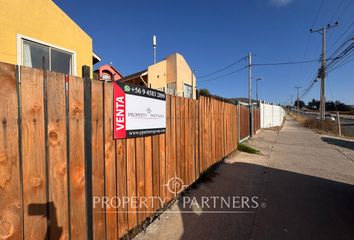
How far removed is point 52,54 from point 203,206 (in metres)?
5.96

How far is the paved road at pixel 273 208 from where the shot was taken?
2.84m

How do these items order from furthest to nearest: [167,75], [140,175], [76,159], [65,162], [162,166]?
[167,75], [162,166], [140,175], [76,159], [65,162]

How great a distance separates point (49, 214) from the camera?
1.76 meters

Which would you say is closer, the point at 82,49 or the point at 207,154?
the point at 207,154

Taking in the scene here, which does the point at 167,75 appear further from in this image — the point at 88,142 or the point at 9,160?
the point at 9,160

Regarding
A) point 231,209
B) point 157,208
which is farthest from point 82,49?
A: point 231,209

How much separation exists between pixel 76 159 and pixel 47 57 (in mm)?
5244

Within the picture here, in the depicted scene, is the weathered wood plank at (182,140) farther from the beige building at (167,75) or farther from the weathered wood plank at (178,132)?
the beige building at (167,75)

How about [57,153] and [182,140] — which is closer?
[57,153]

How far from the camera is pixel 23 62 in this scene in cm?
534

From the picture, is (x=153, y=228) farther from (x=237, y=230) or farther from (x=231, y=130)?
(x=231, y=130)

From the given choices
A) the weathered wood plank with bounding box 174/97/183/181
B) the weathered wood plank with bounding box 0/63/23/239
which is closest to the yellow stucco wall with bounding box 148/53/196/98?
the weathered wood plank with bounding box 174/97/183/181

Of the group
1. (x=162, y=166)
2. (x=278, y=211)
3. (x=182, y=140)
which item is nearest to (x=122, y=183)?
(x=162, y=166)

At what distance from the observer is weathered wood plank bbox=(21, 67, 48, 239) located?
1602 mm
